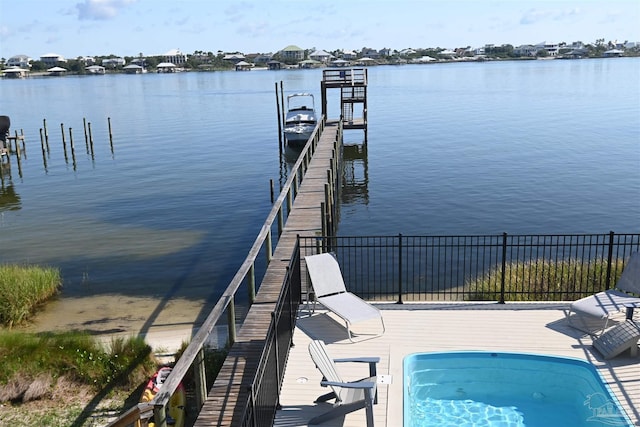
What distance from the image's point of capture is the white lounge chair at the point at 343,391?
7.30 metres

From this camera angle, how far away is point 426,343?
993cm

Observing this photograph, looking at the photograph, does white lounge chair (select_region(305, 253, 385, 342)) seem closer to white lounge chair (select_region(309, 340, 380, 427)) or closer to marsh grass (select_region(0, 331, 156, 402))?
white lounge chair (select_region(309, 340, 380, 427))

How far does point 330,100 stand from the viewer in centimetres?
8762

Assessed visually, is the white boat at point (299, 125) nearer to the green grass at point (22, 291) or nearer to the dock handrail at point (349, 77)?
the dock handrail at point (349, 77)

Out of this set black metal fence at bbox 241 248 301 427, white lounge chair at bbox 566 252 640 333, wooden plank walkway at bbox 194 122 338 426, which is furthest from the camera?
white lounge chair at bbox 566 252 640 333

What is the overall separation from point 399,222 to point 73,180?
21133mm

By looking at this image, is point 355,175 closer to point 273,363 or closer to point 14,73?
point 273,363

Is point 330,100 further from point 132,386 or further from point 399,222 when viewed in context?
point 132,386

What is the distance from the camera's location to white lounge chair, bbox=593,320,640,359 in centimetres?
912

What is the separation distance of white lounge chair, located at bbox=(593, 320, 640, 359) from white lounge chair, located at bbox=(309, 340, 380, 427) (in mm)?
3632

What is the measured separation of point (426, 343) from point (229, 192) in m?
23.7

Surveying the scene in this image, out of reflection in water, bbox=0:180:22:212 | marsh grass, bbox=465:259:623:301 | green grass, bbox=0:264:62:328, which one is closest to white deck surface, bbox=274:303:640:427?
marsh grass, bbox=465:259:623:301

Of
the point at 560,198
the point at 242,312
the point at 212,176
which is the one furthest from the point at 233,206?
the point at 560,198

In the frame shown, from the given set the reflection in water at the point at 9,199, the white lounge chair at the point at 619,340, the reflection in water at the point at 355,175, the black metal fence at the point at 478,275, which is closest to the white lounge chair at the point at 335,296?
the black metal fence at the point at 478,275
